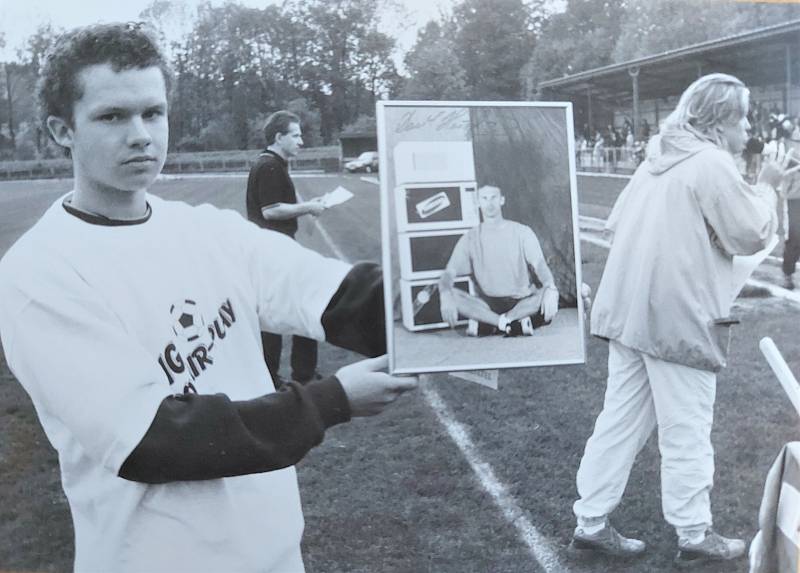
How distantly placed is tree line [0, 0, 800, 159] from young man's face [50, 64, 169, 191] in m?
0.50

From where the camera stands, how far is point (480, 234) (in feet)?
5.57

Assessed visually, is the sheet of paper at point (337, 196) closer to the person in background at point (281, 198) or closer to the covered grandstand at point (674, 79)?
the person in background at point (281, 198)

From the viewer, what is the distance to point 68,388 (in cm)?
134

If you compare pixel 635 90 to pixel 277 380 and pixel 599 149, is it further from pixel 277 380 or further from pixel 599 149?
pixel 277 380

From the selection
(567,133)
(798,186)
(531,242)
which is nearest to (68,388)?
(531,242)

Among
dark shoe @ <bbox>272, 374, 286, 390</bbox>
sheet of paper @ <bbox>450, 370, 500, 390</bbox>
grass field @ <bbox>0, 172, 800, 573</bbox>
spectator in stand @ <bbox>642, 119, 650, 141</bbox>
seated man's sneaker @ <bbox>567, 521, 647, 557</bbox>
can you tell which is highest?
spectator in stand @ <bbox>642, 119, 650, 141</bbox>

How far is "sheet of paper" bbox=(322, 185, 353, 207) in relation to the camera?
1.97m

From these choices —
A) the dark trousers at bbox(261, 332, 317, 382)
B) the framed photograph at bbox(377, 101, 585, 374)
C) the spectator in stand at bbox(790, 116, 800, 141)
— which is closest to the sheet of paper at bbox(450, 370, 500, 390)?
the framed photograph at bbox(377, 101, 585, 374)

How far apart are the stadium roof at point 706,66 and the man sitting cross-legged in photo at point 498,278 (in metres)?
0.62

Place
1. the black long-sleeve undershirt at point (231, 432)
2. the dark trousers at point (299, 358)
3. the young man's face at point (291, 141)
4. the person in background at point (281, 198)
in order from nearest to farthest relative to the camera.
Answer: the black long-sleeve undershirt at point (231, 432) → the dark trousers at point (299, 358) → the person in background at point (281, 198) → the young man's face at point (291, 141)

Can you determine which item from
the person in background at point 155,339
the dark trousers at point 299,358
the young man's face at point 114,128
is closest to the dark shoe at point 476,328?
the person in background at point 155,339

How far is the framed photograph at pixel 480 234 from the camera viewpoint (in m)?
1.63

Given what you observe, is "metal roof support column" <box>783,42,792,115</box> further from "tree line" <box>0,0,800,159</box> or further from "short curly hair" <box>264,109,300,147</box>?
"short curly hair" <box>264,109,300,147</box>

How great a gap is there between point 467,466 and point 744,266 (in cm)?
86
